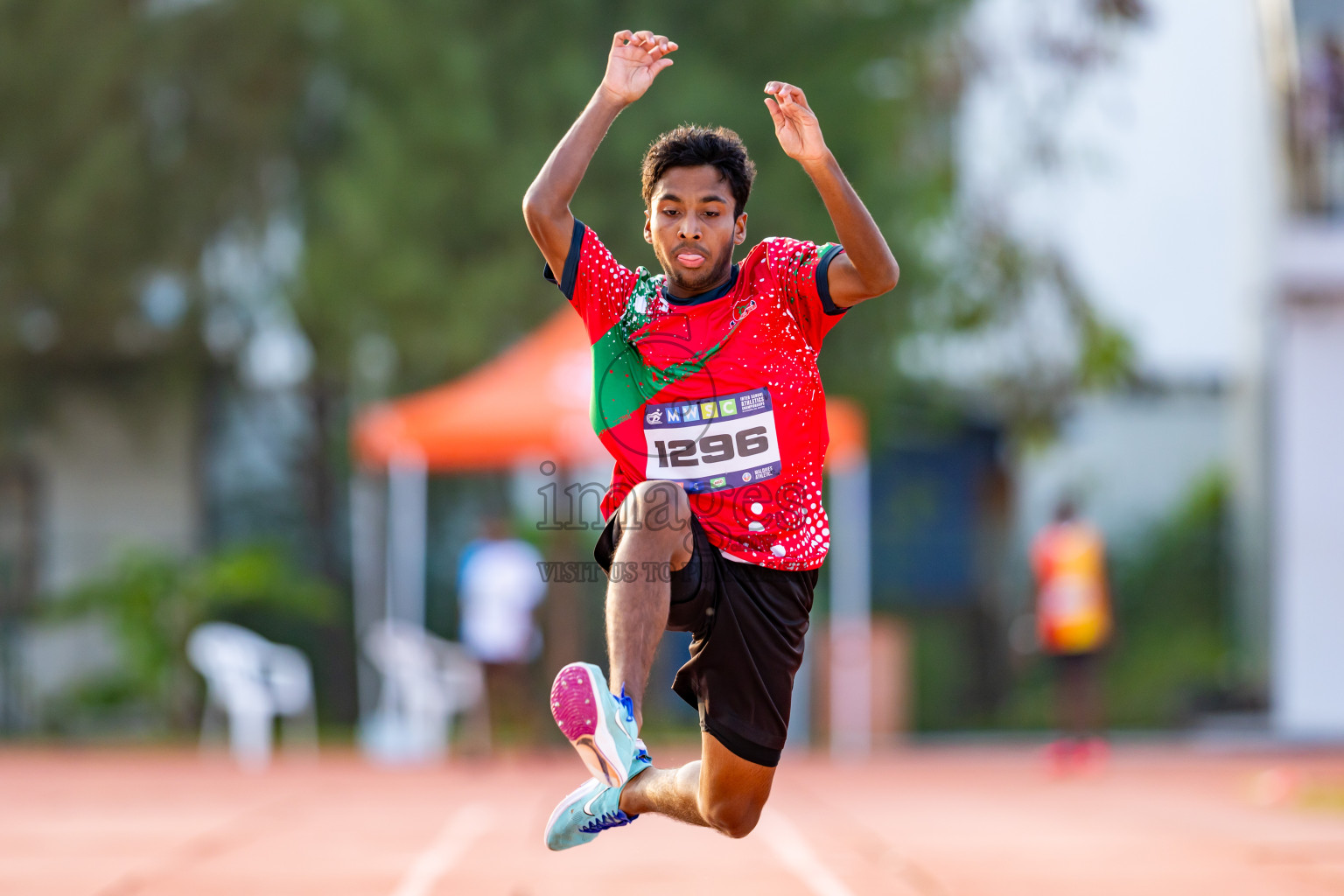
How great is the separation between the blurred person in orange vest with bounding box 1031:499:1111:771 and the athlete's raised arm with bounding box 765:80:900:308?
873 centimetres

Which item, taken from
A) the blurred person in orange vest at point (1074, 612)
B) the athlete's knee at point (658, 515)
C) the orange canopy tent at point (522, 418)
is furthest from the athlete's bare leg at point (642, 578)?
the blurred person in orange vest at point (1074, 612)

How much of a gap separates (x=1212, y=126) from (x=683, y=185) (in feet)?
59.1

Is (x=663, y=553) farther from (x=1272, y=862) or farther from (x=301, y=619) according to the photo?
(x=301, y=619)

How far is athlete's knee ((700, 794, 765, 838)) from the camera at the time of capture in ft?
14.1

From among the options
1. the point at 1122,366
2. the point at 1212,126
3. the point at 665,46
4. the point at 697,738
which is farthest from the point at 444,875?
the point at 1212,126

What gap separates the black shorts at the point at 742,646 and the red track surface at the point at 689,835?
2.58 m

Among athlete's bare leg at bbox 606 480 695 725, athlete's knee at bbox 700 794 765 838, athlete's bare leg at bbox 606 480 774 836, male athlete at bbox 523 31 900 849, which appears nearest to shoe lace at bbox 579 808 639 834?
male athlete at bbox 523 31 900 849

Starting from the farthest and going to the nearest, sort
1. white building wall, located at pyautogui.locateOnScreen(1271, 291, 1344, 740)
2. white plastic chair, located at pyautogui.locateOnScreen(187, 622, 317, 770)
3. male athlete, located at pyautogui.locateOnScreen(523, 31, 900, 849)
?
white building wall, located at pyautogui.locateOnScreen(1271, 291, 1344, 740) → white plastic chair, located at pyautogui.locateOnScreen(187, 622, 317, 770) → male athlete, located at pyautogui.locateOnScreen(523, 31, 900, 849)

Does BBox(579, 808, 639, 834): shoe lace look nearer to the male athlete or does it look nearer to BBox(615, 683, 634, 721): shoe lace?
the male athlete

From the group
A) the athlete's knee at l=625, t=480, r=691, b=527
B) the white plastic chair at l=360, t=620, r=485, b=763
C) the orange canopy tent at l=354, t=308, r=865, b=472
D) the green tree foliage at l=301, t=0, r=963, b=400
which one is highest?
the green tree foliage at l=301, t=0, r=963, b=400

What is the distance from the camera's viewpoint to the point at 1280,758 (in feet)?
44.5

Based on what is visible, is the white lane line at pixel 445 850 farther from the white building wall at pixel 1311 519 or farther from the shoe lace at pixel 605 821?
the white building wall at pixel 1311 519

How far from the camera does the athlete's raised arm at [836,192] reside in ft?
13.6

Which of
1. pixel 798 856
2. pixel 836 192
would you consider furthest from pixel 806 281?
pixel 798 856
